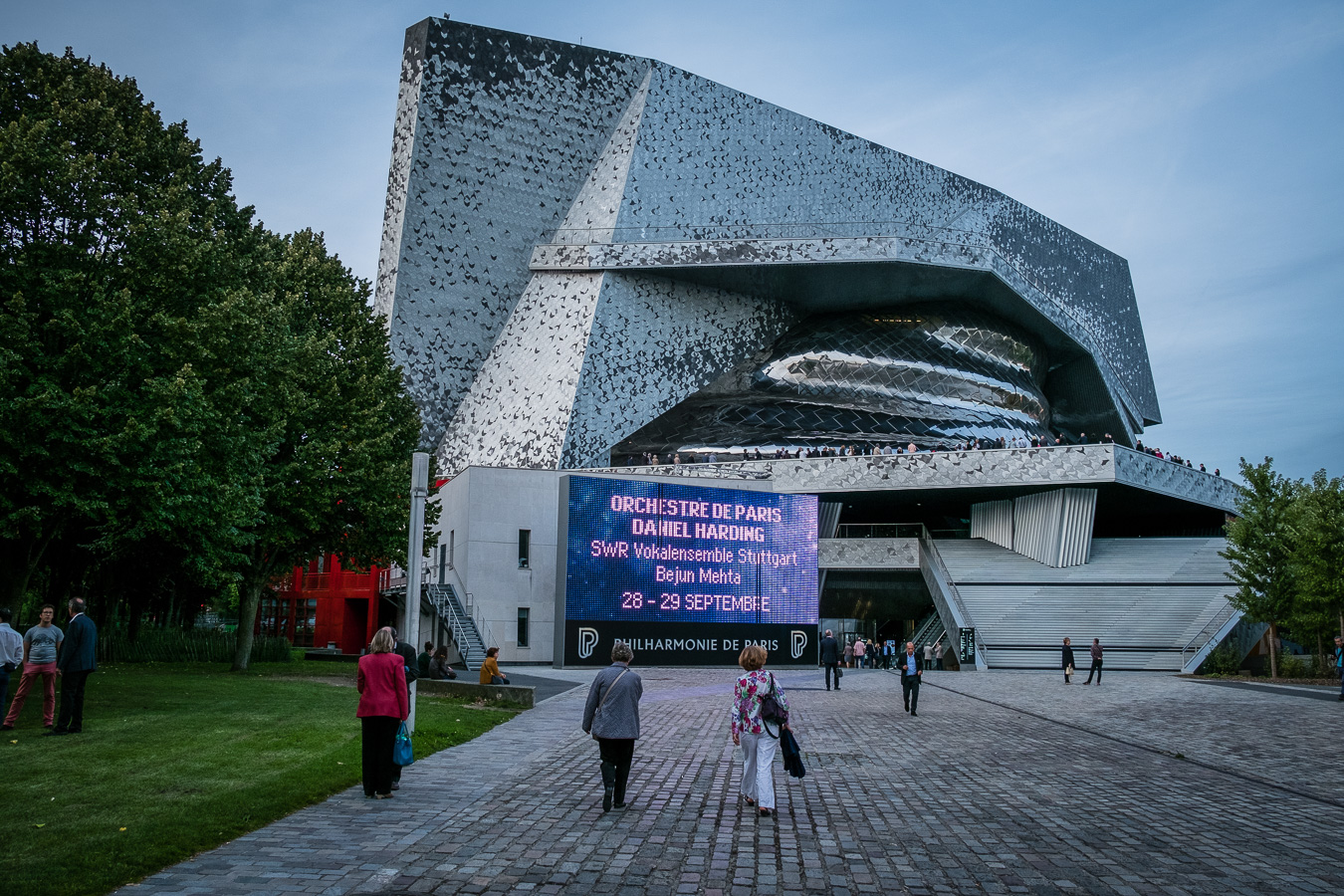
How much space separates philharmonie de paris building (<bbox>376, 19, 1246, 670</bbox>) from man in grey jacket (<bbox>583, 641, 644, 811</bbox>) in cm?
2375

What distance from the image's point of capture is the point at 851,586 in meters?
47.4

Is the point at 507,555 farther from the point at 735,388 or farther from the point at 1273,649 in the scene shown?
the point at 1273,649

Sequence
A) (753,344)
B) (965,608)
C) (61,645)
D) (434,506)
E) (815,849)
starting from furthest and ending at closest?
(753,344)
(965,608)
(434,506)
(61,645)
(815,849)

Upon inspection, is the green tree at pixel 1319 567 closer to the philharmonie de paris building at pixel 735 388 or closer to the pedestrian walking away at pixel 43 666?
the philharmonie de paris building at pixel 735 388

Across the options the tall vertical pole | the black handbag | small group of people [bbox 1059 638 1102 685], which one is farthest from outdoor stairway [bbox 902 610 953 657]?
the black handbag

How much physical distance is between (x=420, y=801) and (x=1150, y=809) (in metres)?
6.41

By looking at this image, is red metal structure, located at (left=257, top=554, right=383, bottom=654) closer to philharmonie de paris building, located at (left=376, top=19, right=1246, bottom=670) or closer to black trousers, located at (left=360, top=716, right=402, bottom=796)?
philharmonie de paris building, located at (left=376, top=19, right=1246, bottom=670)

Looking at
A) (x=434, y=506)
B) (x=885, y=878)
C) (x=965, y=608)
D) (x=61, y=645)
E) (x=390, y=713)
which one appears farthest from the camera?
(x=965, y=608)

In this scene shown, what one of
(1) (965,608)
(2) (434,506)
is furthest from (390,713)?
(1) (965,608)

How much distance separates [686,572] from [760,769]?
2461 cm

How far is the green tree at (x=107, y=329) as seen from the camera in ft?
50.8

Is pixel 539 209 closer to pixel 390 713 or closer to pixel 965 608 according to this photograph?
pixel 965 608

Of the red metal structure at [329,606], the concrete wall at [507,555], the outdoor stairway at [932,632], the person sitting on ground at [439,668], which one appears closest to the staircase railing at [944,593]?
the outdoor stairway at [932,632]

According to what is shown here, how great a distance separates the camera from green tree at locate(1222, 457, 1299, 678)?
3253cm
